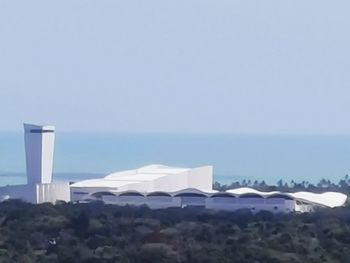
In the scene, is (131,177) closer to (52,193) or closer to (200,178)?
(200,178)

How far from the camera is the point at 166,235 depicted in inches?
971

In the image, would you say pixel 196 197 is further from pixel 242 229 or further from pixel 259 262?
pixel 259 262

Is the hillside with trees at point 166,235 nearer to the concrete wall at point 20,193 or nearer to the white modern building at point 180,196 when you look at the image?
the white modern building at point 180,196

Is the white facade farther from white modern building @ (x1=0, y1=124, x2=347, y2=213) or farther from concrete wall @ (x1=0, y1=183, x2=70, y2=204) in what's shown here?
concrete wall @ (x1=0, y1=183, x2=70, y2=204)

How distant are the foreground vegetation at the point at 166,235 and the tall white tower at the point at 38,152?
26.9 feet

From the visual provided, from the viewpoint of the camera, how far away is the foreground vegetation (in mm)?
21703

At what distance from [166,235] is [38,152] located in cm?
1646

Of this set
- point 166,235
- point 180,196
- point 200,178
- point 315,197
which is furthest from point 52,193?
point 166,235

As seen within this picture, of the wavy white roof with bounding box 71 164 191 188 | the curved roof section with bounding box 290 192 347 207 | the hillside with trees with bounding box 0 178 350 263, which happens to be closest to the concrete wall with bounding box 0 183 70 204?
the wavy white roof with bounding box 71 164 191 188

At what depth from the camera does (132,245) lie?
23188 mm

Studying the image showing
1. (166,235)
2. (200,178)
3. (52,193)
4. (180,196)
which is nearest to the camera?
(166,235)

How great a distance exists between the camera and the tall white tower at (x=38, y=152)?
132 ft

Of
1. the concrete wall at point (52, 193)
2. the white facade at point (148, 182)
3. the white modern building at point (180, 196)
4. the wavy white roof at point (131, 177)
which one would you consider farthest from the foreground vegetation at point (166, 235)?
the wavy white roof at point (131, 177)

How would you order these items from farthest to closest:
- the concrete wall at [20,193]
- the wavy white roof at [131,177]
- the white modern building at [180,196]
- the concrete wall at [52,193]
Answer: the wavy white roof at [131,177]
the concrete wall at [52,193]
the concrete wall at [20,193]
the white modern building at [180,196]
